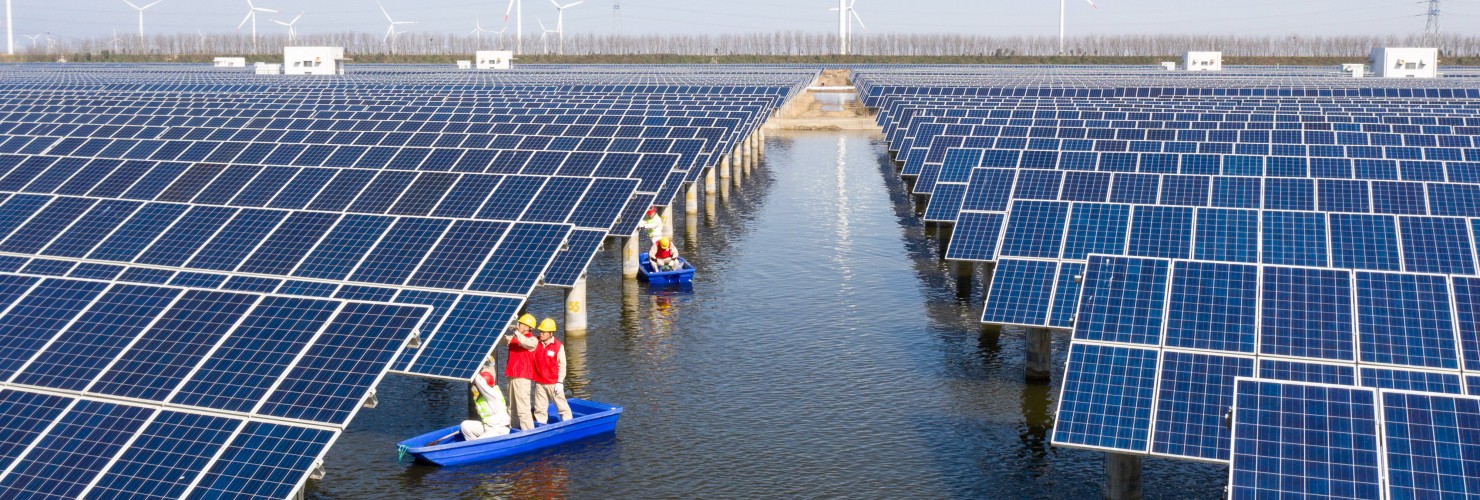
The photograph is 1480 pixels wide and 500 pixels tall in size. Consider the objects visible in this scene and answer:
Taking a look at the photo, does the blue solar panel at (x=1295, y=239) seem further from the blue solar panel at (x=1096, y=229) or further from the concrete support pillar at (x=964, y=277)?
the concrete support pillar at (x=964, y=277)

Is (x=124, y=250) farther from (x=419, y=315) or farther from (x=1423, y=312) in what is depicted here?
(x=1423, y=312)

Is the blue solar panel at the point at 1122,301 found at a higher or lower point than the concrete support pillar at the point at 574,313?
higher

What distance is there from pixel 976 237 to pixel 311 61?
115 m

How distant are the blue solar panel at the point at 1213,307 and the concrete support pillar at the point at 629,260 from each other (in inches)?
761

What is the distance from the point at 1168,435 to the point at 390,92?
7954cm

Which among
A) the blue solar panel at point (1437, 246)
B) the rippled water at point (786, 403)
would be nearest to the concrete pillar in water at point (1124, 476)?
the rippled water at point (786, 403)

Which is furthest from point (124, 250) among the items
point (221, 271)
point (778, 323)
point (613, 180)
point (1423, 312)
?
point (1423, 312)

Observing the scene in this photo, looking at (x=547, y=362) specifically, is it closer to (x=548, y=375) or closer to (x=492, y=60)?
(x=548, y=375)

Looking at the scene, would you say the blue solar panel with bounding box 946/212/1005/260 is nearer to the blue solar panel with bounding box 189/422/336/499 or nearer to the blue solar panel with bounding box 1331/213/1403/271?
the blue solar panel with bounding box 1331/213/1403/271

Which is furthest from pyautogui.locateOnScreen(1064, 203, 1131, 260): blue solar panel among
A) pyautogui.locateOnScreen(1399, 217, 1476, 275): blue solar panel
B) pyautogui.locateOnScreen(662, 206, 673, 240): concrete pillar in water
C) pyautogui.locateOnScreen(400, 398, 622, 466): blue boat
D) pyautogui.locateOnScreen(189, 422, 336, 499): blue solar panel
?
pyautogui.locateOnScreen(662, 206, 673, 240): concrete pillar in water

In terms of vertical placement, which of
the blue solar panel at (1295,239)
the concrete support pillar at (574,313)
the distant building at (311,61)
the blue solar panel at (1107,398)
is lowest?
the concrete support pillar at (574,313)

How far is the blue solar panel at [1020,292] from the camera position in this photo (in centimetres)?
2544

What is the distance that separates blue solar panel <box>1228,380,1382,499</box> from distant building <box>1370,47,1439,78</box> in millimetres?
106220

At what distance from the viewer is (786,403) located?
1041 inches
